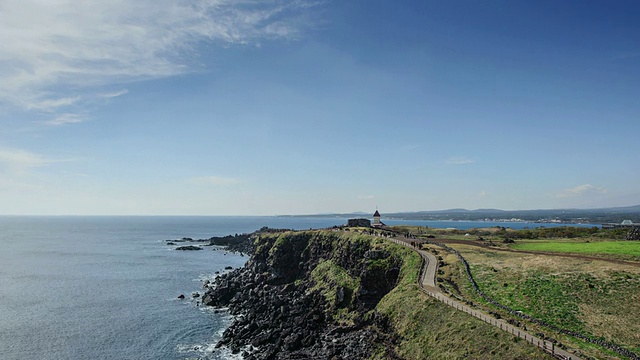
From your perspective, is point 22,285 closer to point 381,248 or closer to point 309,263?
point 309,263

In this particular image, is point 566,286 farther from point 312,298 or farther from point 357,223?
point 357,223

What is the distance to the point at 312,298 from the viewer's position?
7188 centimetres

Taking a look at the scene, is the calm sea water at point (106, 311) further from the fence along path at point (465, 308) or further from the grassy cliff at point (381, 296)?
the fence along path at point (465, 308)

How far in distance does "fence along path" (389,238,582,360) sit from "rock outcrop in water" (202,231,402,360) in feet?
18.8

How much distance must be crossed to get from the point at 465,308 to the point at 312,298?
34.0 metres

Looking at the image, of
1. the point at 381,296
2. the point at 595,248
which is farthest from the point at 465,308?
the point at 595,248

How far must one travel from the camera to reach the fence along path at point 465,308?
3272 cm

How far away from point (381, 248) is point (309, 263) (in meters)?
23.9

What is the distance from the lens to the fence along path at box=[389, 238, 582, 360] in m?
32.7

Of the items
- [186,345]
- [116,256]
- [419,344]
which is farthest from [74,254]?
[419,344]

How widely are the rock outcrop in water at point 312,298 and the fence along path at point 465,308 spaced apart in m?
5.72

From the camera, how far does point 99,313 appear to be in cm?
7806

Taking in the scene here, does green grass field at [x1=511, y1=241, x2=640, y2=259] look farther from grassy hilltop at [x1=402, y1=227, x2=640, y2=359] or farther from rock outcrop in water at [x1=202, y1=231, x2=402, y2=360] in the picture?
rock outcrop in water at [x1=202, y1=231, x2=402, y2=360]

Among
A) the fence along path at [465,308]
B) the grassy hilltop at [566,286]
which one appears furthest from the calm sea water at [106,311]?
the grassy hilltop at [566,286]
